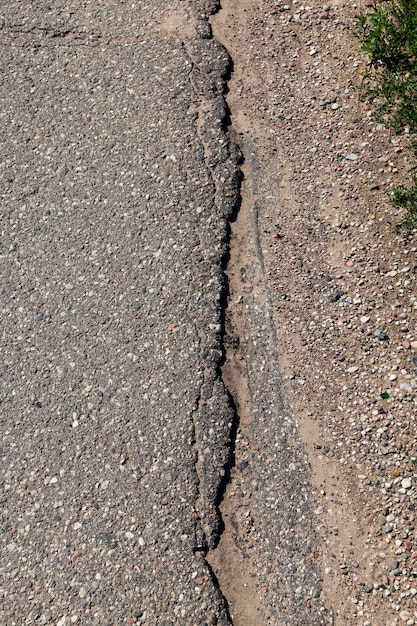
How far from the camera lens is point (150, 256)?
391 cm

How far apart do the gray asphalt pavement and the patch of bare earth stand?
30 cm

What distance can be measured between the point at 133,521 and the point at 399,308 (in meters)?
1.66

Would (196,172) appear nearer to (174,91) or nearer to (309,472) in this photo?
(174,91)

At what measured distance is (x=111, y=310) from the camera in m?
3.79

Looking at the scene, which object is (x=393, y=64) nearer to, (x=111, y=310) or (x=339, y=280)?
(x=339, y=280)

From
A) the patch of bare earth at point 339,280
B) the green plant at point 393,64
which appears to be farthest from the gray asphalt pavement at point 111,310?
the green plant at point 393,64

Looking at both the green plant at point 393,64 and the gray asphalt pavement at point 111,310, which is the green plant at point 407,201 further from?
the gray asphalt pavement at point 111,310

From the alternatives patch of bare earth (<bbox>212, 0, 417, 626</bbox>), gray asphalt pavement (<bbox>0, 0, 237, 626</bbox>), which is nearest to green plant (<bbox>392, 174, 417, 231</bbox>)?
patch of bare earth (<bbox>212, 0, 417, 626</bbox>)

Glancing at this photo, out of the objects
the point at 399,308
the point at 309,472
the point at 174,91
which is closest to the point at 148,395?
the point at 309,472

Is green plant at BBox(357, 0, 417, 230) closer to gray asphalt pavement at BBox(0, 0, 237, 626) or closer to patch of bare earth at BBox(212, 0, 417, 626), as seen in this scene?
patch of bare earth at BBox(212, 0, 417, 626)

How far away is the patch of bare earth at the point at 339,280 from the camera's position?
307 centimetres

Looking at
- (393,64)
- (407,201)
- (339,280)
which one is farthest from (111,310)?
(393,64)

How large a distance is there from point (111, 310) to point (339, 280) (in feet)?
4.00

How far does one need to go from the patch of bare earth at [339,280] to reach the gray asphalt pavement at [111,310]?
299 mm
